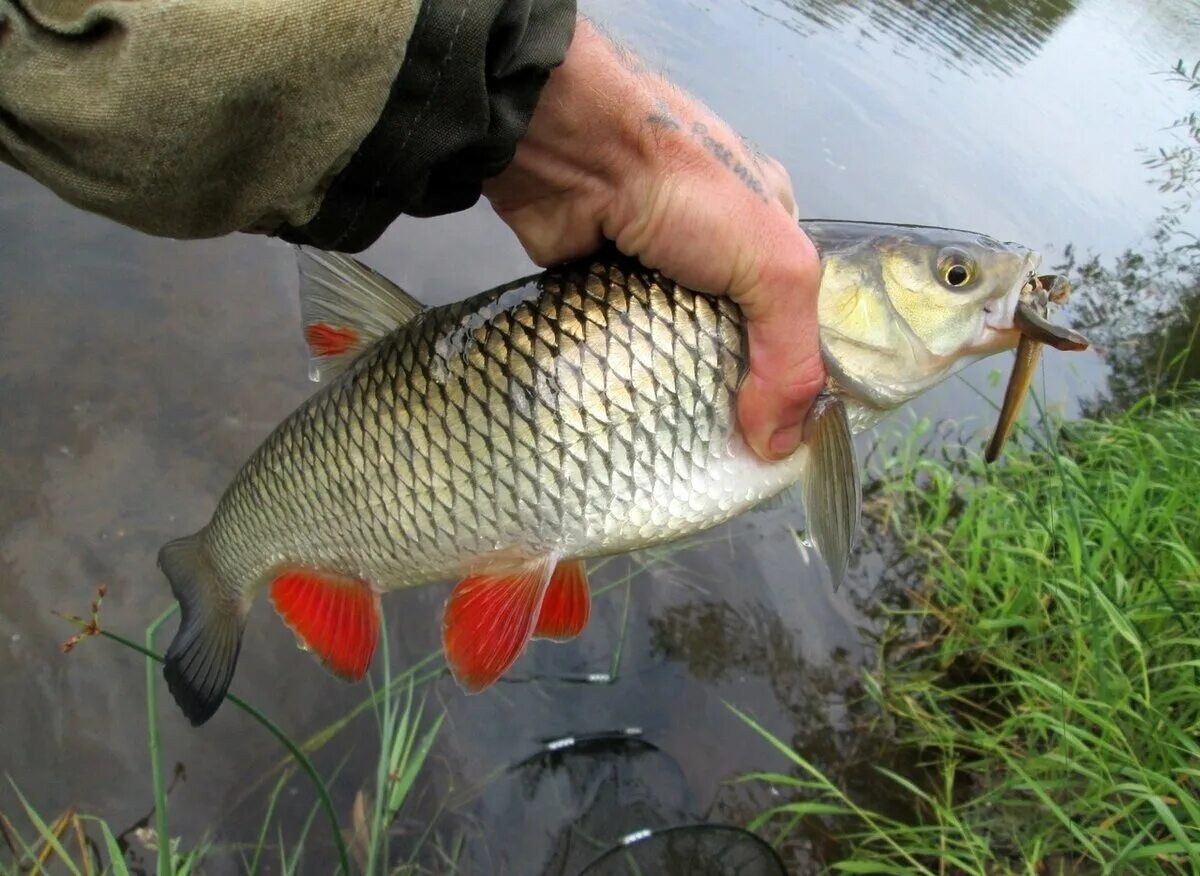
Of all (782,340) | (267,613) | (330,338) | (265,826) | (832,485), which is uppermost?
(782,340)

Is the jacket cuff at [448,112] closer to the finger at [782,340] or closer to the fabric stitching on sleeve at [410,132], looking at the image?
the fabric stitching on sleeve at [410,132]

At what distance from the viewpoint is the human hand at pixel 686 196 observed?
1.39 meters

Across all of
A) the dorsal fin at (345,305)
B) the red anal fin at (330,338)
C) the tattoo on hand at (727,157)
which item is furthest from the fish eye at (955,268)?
the red anal fin at (330,338)

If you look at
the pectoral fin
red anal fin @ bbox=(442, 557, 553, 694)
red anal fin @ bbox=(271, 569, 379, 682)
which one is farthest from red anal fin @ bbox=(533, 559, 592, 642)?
the pectoral fin

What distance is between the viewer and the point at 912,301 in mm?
1500

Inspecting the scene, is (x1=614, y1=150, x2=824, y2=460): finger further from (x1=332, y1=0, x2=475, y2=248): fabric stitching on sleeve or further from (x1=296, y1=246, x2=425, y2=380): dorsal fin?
(x1=296, y1=246, x2=425, y2=380): dorsal fin

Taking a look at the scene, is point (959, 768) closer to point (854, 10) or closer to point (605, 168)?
point (605, 168)

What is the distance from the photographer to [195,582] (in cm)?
181

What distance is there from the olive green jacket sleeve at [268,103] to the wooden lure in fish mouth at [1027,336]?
898 millimetres

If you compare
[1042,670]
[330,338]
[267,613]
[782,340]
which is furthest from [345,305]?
[1042,670]

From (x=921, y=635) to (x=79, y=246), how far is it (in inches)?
140

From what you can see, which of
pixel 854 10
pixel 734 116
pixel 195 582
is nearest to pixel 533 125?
pixel 195 582

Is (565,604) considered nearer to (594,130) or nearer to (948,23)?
(594,130)

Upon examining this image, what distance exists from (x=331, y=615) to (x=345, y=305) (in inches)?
25.2
